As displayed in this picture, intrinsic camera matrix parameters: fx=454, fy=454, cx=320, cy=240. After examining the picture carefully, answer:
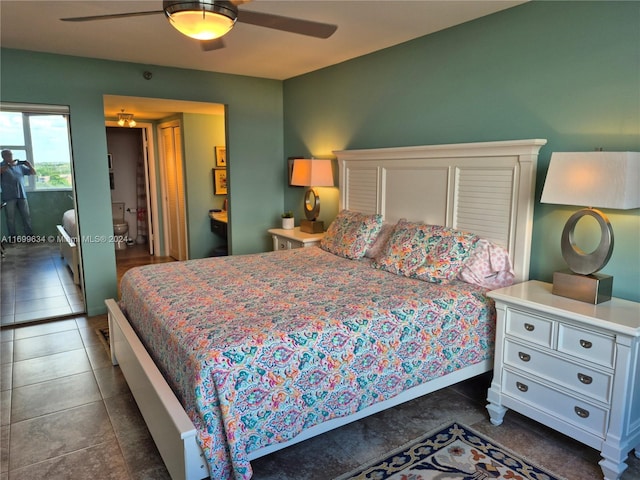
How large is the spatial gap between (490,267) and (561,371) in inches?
32.2

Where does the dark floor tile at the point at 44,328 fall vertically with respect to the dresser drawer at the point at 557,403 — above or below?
below

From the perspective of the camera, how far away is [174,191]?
6.73 meters

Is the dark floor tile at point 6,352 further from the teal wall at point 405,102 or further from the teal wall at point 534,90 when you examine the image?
the teal wall at point 534,90

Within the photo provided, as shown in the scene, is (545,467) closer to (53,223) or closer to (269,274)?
(269,274)

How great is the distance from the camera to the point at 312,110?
488cm

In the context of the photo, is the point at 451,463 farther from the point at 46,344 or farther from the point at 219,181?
the point at 219,181

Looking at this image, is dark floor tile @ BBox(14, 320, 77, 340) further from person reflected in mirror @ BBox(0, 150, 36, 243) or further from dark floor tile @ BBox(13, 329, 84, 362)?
person reflected in mirror @ BBox(0, 150, 36, 243)

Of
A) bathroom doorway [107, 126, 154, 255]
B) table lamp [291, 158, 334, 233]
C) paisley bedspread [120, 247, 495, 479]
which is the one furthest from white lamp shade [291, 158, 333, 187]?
bathroom doorway [107, 126, 154, 255]

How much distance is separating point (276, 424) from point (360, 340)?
0.55 metres

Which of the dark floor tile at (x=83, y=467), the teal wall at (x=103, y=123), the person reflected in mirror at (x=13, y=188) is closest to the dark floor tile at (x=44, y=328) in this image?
the teal wall at (x=103, y=123)

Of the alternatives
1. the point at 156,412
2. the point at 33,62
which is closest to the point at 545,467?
the point at 156,412

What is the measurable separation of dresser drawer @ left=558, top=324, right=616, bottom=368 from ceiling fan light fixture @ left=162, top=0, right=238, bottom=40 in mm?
2175

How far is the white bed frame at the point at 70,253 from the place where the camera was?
4.34 metres

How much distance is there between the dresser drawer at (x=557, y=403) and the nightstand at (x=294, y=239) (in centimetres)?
226
